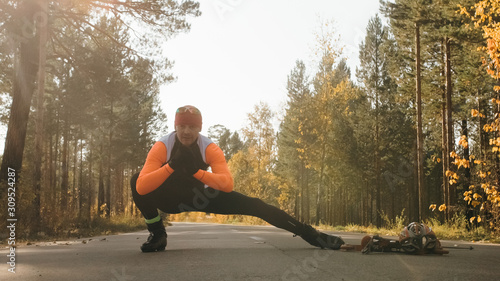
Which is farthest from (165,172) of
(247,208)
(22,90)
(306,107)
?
(306,107)

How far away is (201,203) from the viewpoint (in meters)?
6.27

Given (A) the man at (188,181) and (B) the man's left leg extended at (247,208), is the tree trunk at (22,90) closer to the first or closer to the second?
(A) the man at (188,181)

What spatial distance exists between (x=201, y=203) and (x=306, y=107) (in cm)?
2905

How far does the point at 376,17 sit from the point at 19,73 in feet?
120

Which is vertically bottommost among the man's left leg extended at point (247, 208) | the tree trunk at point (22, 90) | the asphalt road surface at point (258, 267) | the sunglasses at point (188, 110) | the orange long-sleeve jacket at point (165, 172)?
the asphalt road surface at point (258, 267)

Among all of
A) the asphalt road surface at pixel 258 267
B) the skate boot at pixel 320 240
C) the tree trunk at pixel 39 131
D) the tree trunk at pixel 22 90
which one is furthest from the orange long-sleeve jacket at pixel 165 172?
the tree trunk at pixel 22 90

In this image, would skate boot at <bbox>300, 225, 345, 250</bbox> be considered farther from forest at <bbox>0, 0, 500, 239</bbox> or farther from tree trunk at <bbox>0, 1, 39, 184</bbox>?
tree trunk at <bbox>0, 1, 39, 184</bbox>

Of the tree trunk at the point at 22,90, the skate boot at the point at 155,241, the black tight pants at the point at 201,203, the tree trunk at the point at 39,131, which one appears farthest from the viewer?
the tree trunk at the point at 22,90

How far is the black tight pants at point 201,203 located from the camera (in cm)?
622

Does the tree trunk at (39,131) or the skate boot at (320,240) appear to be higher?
the tree trunk at (39,131)

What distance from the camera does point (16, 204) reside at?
49.1ft

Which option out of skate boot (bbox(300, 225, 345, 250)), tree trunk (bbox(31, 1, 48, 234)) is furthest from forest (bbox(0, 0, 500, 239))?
skate boot (bbox(300, 225, 345, 250))

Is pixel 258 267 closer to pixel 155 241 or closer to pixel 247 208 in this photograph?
pixel 247 208

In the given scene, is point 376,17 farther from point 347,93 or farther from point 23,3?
point 23,3
